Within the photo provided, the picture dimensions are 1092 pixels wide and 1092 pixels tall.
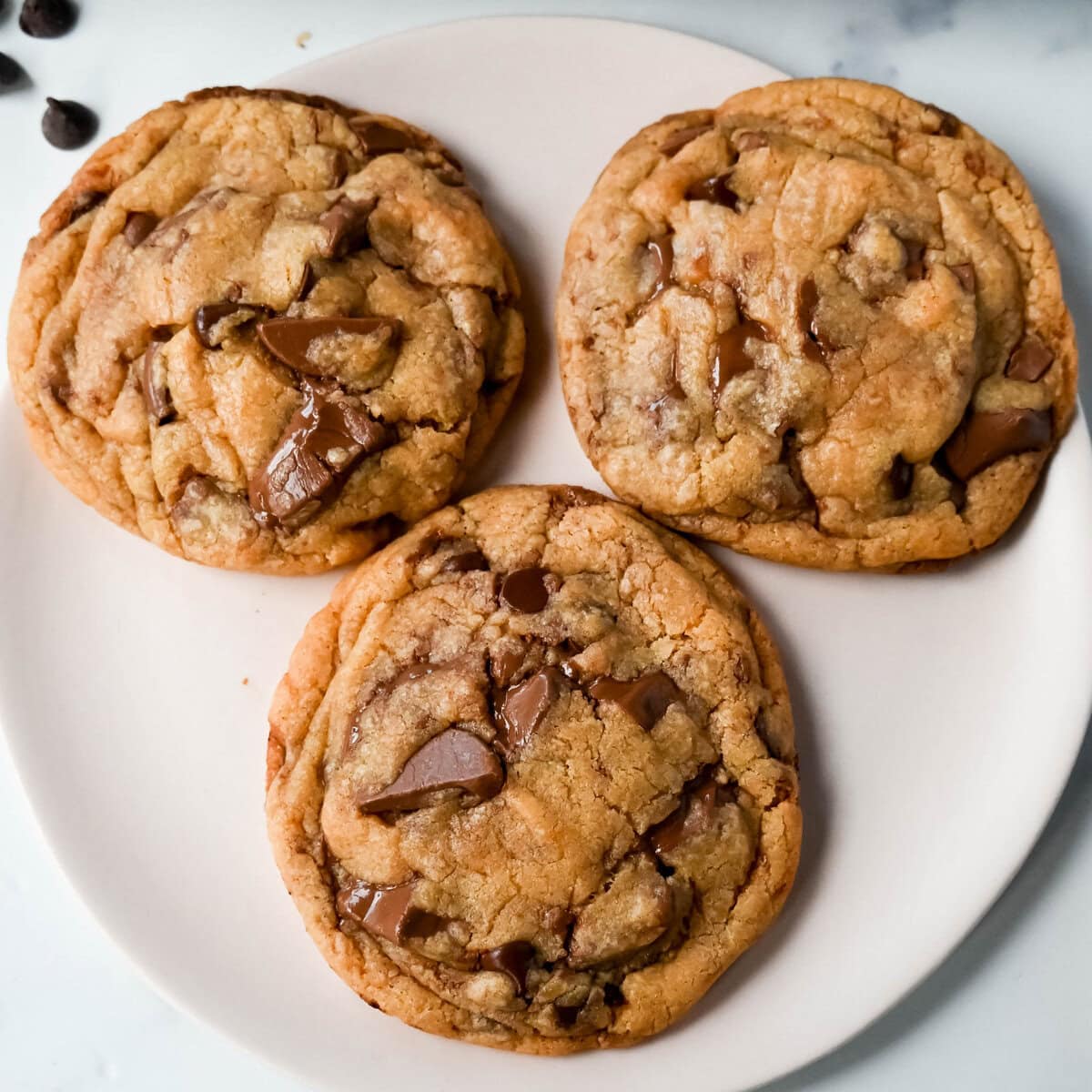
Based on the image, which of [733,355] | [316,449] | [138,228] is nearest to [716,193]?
[733,355]

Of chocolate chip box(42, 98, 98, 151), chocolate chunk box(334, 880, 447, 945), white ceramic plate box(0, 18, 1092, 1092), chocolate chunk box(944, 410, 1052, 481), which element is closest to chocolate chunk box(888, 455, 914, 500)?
chocolate chunk box(944, 410, 1052, 481)

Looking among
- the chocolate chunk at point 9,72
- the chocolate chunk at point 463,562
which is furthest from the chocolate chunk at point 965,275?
the chocolate chunk at point 9,72

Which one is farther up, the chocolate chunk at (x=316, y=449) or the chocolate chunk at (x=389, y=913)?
the chocolate chunk at (x=316, y=449)

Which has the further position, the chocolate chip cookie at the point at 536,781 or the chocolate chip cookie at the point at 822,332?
the chocolate chip cookie at the point at 822,332

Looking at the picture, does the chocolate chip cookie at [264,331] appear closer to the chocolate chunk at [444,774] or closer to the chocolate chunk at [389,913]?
the chocolate chunk at [444,774]

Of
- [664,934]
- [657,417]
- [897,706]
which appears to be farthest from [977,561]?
[664,934]

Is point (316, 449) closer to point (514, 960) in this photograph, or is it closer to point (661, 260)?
point (661, 260)

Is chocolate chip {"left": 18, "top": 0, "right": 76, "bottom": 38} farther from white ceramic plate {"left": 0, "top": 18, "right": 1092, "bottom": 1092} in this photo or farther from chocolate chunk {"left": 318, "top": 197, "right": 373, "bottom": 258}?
chocolate chunk {"left": 318, "top": 197, "right": 373, "bottom": 258}

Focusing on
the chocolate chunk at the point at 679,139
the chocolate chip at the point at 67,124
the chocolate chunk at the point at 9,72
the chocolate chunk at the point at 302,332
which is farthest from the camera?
the chocolate chunk at the point at 9,72
